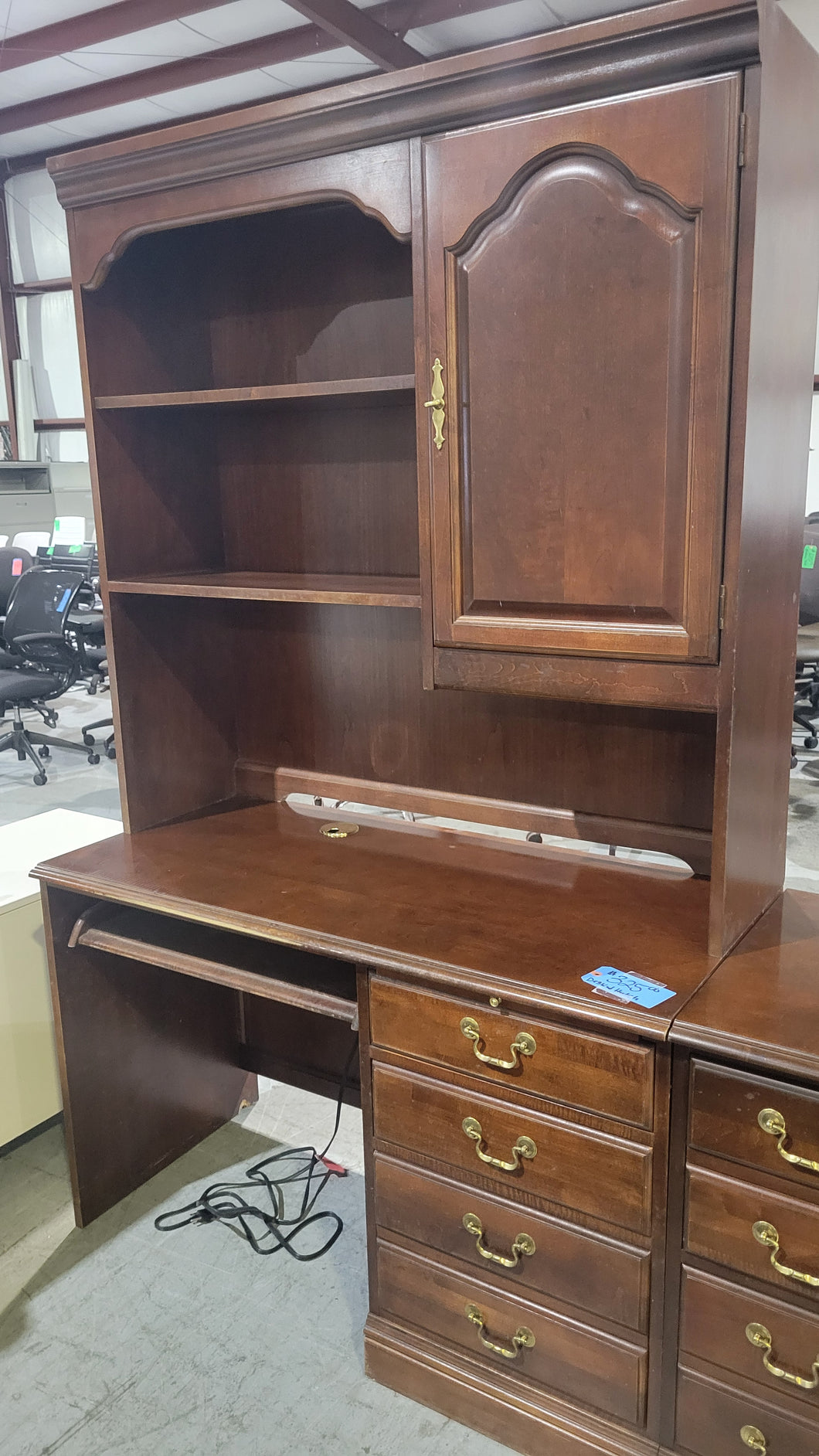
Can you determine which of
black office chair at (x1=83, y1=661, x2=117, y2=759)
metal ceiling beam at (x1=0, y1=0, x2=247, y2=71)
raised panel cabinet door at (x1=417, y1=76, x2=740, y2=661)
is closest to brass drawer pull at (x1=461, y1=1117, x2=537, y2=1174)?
raised panel cabinet door at (x1=417, y1=76, x2=740, y2=661)

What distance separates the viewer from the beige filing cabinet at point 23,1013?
6.82 feet

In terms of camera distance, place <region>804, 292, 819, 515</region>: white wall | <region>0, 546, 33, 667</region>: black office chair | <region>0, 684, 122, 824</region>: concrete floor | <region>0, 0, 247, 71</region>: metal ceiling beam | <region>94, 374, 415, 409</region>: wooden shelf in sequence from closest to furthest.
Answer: <region>94, 374, 415, 409</region>: wooden shelf
<region>0, 684, 122, 824</region>: concrete floor
<region>0, 0, 247, 71</region>: metal ceiling beam
<region>0, 546, 33, 667</region>: black office chair
<region>804, 292, 819, 515</region>: white wall

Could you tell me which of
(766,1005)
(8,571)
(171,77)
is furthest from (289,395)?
(171,77)

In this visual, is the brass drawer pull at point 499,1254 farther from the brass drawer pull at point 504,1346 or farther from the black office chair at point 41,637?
the black office chair at point 41,637

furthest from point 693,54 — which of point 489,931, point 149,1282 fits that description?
point 149,1282

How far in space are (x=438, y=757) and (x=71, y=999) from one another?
32.1 inches

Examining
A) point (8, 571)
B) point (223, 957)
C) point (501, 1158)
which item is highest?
point (8, 571)

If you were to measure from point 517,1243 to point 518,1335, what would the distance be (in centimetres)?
15

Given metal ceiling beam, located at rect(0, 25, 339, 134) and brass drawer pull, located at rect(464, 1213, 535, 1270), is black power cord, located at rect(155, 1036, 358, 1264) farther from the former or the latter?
metal ceiling beam, located at rect(0, 25, 339, 134)

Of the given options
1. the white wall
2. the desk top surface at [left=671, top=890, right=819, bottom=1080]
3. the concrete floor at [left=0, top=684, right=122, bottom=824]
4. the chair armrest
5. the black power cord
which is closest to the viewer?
the desk top surface at [left=671, top=890, right=819, bottom=1080]

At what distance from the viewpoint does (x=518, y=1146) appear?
4.50 feet

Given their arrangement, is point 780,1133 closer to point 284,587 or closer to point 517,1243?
point 517,1243

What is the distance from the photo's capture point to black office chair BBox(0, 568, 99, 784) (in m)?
4.88

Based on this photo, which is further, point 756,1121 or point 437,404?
point 437,404
